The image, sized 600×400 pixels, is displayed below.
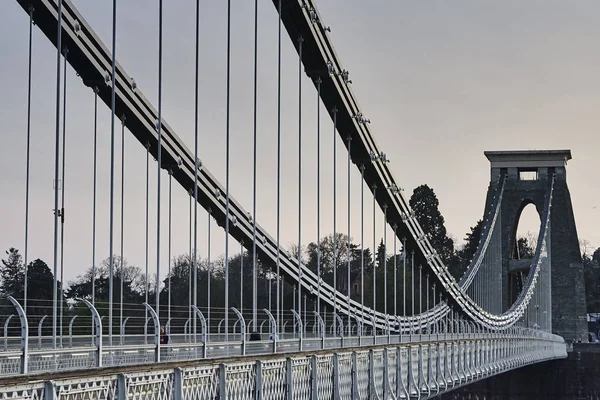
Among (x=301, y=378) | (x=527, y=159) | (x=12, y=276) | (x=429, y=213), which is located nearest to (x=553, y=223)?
(x=527, y=159)

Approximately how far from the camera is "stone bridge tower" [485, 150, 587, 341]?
93250 mm

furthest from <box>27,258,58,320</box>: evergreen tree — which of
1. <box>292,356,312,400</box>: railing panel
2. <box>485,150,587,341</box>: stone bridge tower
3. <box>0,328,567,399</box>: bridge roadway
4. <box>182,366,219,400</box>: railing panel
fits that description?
<box>485,150,587,341</box>: stone bridge tower

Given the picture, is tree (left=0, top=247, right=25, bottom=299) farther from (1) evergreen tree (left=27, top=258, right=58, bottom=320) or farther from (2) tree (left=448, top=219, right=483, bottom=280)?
(2) tree (left=448, top=219, right=483, bottom=280)

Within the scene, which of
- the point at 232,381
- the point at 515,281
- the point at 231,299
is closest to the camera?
the point at 232,381

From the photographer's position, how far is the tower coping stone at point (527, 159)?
95.4 meters

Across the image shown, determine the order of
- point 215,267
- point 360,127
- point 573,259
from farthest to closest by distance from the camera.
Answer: point 573,259
point 215,267
point 360,127

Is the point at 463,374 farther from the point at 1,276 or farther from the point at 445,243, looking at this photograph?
the point at 445,243

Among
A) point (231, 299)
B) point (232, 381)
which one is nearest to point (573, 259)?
point (231, 299)

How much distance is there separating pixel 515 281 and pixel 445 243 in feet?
69.3

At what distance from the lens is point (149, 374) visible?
12742mm

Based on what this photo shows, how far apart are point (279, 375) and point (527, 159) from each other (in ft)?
266

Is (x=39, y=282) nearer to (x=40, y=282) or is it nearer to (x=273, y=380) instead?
(x=40, y=282)

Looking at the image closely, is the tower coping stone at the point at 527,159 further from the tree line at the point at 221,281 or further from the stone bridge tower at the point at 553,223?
the tree line at the point at 221,281

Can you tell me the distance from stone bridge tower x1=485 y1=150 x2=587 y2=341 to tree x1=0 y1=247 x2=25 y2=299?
186ft
